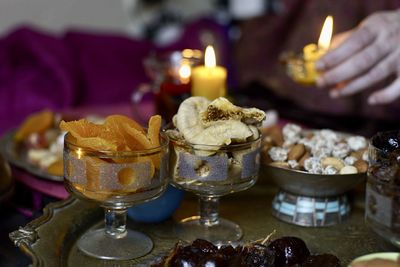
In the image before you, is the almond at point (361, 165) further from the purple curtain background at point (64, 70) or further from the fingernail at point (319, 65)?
the purple curtain background at point (64, 70)

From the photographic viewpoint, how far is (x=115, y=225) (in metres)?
0.80

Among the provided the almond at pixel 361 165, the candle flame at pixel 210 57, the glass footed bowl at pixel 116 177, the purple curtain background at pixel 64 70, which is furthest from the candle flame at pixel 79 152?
the purple curtain background at pixel 64 70

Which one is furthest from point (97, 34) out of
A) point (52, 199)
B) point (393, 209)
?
point (393, 209)

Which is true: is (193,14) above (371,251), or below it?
above

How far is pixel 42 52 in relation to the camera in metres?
1.54

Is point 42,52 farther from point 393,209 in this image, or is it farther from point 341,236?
point 393,209

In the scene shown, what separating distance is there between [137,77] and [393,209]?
3.84 ft

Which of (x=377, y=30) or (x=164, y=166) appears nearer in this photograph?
(x=164, y=166)

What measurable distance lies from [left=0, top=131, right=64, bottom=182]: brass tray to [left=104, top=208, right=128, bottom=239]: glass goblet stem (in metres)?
0.18

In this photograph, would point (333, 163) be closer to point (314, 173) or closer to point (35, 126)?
point (314, 173)

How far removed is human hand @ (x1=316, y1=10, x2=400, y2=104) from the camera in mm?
1050

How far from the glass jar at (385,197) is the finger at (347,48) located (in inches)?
13.9

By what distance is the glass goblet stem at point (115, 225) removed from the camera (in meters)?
0.80

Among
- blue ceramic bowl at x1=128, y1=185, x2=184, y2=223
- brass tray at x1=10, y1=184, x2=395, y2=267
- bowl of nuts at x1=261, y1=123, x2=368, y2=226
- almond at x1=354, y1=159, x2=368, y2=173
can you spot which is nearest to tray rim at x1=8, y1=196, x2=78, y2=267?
brass tray at x1=10, y1=184, x2=395, y2=267
